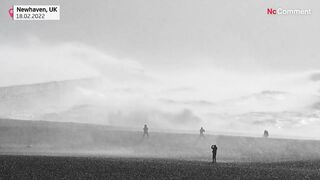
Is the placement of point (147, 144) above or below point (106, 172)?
below

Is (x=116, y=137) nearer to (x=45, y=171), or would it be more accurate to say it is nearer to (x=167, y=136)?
(x=167, y=136)

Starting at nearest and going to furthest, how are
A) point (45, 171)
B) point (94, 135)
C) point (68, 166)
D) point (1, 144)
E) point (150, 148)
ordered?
point (45, 171) < point (68, 166) < point (1, 144) < point (150, 148) < point (94, 135)

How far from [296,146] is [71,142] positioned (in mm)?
33670

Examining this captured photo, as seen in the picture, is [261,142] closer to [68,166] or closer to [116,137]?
[116,137]

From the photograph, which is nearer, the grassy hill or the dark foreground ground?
the dark foreground ground

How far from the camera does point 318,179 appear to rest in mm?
24562

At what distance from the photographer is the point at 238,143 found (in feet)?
187

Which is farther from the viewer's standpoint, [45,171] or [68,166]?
[68,166]

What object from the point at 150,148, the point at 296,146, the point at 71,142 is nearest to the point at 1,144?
the point at 71,142

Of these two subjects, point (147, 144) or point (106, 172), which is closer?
point (106, 172)

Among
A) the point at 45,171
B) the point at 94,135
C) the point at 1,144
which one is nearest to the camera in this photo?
the point at 45,171

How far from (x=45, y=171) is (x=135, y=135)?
3357 centimetres

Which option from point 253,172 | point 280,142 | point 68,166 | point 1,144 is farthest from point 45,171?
point 280,142

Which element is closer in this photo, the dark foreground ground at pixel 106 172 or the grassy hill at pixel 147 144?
the dark foreground ground at pixel 106 172
